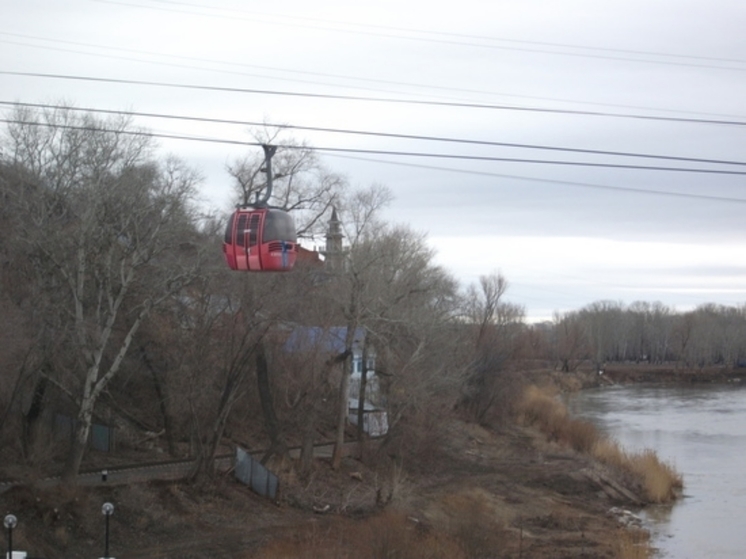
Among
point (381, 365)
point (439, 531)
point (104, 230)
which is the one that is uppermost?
point (104, 230)

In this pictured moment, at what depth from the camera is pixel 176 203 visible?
27875mm

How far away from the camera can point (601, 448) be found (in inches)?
1849

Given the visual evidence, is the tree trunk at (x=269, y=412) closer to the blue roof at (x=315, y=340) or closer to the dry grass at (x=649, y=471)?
the blue roof at (x=315, y=340)

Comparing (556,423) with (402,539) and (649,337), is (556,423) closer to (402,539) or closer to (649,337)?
(402,539)

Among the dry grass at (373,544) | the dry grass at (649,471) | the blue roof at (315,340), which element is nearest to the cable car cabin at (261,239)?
the dry grass at (373,544)

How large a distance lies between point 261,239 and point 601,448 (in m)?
33.8

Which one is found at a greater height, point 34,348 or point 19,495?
point 34,348

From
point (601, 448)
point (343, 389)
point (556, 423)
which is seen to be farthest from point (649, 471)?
point (556, 423)

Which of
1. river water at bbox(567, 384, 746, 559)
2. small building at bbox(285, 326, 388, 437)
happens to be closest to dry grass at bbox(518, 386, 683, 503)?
river water at bbox(567, 384, 746, 559)

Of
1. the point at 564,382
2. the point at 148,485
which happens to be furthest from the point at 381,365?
the point at 564,382

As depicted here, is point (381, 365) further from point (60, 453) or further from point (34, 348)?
point (34, 348)

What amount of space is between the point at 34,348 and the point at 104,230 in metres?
3.76

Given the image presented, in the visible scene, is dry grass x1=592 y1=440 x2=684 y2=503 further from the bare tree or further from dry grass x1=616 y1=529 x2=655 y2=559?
the bare tree

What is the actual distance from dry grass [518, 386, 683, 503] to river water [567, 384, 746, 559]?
970 millimetres
